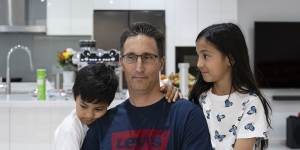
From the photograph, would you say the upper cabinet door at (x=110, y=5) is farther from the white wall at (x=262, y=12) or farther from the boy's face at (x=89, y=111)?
the boy's face at (x=89, y=111)

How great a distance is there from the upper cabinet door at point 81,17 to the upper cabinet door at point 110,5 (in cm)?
9

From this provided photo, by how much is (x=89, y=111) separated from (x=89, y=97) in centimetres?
6

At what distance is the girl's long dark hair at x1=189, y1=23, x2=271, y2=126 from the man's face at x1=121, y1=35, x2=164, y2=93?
291 mm

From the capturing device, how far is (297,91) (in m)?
5.44

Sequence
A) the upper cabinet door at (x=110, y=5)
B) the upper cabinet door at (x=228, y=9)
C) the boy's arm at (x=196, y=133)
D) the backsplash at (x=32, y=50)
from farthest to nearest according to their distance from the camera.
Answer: the backsplash at (x=32, y=50) → the upper cabinet door at (x=228, y=9) → the upper cabinet door at (x=110, y=5) → the boy's arm at (x=196, y=133)

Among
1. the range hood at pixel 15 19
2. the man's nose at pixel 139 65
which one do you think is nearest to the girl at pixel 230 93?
the man's nose at pixel 139 65

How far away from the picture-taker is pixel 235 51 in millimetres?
1474

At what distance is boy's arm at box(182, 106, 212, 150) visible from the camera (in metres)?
1.21

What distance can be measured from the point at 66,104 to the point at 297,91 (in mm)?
3708

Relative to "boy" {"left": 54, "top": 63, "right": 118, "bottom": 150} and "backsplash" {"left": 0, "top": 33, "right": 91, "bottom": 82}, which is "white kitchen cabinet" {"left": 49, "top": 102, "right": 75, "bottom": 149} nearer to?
"boy" {"left": 54, "top": 63, "right": 118, "bottom": 150}

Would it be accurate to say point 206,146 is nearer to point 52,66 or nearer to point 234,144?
point 234,144

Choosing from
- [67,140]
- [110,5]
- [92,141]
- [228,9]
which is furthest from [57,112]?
[228,9]

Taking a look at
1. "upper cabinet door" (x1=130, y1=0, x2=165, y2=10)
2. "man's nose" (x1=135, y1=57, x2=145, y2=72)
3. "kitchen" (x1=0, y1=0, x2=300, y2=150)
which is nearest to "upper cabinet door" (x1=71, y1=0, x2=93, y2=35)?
"kitchen" (x1=0, y1=0, x2=300, y2=150)

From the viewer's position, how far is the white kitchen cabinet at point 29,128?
2672 mm
